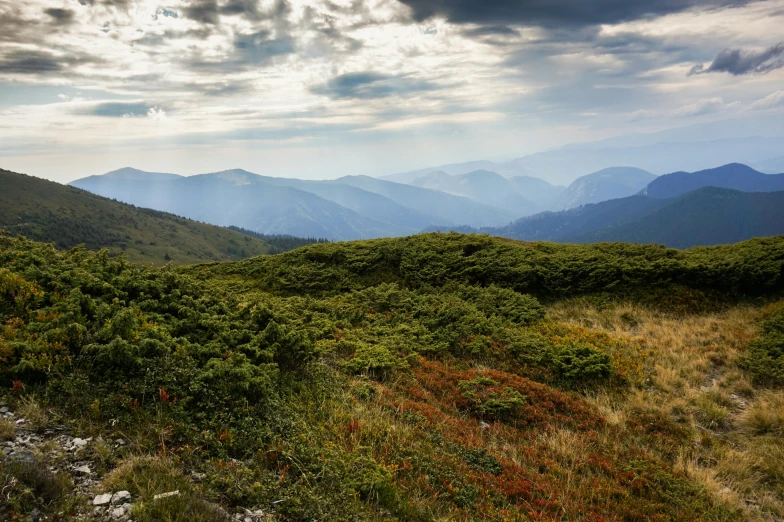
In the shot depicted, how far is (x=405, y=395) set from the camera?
9.59 metres

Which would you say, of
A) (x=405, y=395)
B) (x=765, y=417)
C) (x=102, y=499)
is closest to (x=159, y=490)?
(x=102, y=499)

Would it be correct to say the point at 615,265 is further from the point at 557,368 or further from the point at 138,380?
the point at 138,380

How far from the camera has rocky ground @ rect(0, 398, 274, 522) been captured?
3.98 metres

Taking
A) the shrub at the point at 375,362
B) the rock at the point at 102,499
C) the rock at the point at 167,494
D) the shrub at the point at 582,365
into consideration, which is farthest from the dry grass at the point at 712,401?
the rock at the point at 102,499

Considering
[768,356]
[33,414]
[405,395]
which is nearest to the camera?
[33,414]

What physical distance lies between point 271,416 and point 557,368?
9.11 meters

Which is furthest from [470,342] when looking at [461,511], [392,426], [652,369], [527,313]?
[461,511]

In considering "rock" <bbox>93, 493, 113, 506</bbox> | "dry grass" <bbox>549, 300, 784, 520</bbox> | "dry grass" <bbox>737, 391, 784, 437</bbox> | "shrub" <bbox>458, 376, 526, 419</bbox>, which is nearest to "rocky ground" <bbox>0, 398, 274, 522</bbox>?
"rock" <bbox>93, 493, 113, 506</bbox>

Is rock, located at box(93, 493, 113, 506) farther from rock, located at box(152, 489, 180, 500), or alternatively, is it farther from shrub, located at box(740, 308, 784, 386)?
shrub, located at box(740, 308, 784, 386)

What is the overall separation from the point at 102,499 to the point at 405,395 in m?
6.47

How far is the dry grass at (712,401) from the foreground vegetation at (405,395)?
0.05 m

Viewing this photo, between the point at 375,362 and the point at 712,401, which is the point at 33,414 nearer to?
the point at 375,362

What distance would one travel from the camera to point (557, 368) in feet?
39.5

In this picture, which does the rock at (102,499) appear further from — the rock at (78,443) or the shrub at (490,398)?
the shrub at (490,398)
